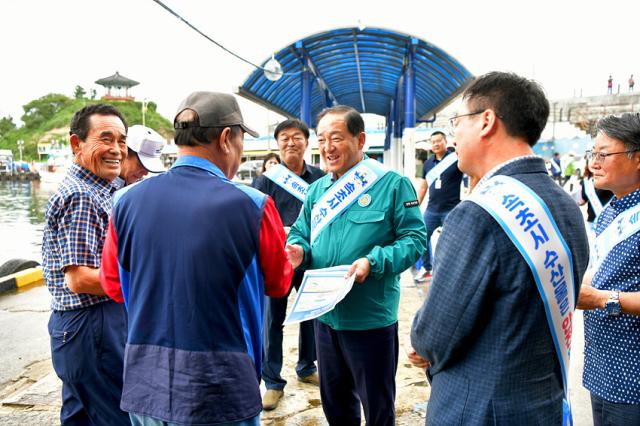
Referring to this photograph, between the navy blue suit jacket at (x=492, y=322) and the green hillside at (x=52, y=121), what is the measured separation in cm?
7410

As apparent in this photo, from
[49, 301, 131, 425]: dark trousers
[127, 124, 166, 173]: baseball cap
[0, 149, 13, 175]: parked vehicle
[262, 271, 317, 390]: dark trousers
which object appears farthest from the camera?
[0, 149, 13, 175]: parked vehicle

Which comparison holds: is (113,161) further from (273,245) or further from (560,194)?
(560,194)

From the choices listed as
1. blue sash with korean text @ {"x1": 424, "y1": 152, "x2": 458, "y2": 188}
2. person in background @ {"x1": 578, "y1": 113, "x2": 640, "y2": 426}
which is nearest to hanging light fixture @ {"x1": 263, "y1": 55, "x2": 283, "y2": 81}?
blue sash with korean text @ {"x1": 424, "y1": 152, "x2": 458, "y2": 188}

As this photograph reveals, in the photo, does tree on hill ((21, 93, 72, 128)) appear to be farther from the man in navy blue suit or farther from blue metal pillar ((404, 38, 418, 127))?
the man in navy blue suit

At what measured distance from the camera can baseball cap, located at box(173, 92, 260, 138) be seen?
5.58 ft

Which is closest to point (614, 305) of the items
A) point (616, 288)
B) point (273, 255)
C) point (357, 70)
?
point (616, 288)

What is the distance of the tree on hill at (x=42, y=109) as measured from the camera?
8156 cm

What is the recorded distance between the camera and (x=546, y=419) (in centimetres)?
145

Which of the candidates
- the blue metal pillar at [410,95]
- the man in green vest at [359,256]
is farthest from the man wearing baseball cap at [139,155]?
the blue metal pillar at [410,95]

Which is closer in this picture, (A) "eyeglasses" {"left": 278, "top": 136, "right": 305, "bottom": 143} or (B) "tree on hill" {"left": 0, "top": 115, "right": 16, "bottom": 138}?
(A) "eyeglasses" {"left": 278, "top": 136, "right": 305, "bottom": 143}

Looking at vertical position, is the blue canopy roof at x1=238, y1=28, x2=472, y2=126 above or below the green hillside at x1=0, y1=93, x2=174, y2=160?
below

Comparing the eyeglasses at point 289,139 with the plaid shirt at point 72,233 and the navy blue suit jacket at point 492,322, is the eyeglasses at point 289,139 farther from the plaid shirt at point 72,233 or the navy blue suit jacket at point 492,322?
the navy blue suit jacket at point 492,322

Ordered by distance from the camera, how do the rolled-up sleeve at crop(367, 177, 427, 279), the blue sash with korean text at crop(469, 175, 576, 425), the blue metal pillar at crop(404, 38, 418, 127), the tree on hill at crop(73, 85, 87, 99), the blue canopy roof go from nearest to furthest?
1. the blue sash with korean text at crop(469, 175, 576, 425)
2. the rolled-up sleeve at crop(367, 177, 427, 279)
3. the blue metal pillar at crop(404, 38, 418, 127)
4. the blue canopy roof
5. the tree on hill at crop(73, 85, 87, 99)

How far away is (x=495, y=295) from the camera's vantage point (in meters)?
1.40
